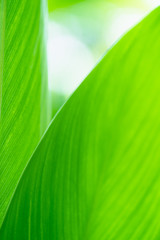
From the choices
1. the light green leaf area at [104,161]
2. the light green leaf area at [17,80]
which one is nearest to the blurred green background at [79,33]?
the light green leaf area at [17,80]

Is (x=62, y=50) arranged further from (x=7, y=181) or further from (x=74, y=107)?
(x=74, y=107)

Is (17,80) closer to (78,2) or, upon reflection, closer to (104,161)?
(104,161)

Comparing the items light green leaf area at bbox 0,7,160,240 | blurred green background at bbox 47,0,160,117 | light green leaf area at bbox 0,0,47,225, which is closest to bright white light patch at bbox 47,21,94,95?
blurred green background at bbox 47,0,160,117

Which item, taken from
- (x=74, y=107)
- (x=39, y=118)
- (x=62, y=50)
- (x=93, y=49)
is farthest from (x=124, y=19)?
(x=74, y=107)

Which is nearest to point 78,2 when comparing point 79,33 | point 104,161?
point 79,33

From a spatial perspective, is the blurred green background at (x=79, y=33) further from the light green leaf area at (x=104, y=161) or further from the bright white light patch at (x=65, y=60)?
the light green leaf area at (x=104, y=161)
